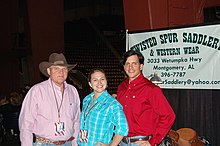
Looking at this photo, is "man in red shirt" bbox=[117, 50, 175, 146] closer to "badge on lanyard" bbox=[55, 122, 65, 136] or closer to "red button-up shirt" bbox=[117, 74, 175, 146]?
"red button-up shirt" bbox=[117, 74, 175, 146]

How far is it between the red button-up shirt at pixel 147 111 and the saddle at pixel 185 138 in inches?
53.1

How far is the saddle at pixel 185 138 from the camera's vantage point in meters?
3.97

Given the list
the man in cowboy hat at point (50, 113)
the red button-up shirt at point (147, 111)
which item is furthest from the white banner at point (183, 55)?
the man in cowboy hat at point (50, 113)

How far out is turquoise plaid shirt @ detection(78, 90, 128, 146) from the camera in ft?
8.30

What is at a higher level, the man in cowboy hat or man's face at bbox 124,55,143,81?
man's face at bbox 124,55,143,81

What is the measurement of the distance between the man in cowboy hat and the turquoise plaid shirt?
0.33m

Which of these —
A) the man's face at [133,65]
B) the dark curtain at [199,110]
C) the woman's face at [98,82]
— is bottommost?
the dark curtain at [199,110]

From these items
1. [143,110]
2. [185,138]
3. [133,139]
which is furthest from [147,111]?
[185,138]

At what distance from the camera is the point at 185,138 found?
4016mm

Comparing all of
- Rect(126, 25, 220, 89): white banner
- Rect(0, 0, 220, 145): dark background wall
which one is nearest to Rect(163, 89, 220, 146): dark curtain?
Rect(0, 0, 220, 145): dark background wall

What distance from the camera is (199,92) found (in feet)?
13.6

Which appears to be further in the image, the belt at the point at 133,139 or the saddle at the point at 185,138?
the saddle at the point at 185,138

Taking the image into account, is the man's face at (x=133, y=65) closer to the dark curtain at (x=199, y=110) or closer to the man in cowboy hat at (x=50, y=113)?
the man in cowboy hat at (x=50, y=113)

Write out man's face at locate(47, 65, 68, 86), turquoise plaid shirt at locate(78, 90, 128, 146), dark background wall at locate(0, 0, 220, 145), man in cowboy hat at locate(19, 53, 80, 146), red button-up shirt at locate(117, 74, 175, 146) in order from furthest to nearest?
1. dark background wall at locate(0, 0, 220, 145)
2. man's face at locate(47, 65, 68, 86)
3. man in cowboy hat at locate(19, 53, 80, 146)
4. red button-up shirt at locate(117, 74, 175, 146)
5. turquoise plaid shirt at locate(78, 90, 128, 146)
